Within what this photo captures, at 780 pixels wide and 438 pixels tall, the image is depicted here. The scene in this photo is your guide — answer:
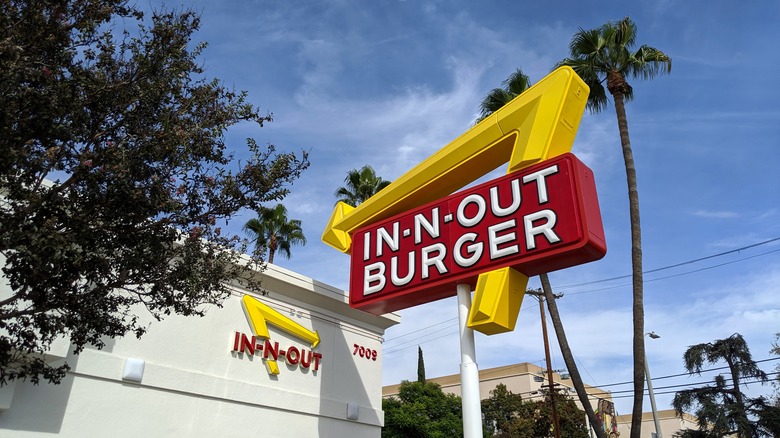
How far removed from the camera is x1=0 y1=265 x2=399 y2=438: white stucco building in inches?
487

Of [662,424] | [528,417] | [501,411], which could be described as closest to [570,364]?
[528,417]

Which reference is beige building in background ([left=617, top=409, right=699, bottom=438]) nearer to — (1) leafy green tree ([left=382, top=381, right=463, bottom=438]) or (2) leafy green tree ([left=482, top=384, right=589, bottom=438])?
(2) leafy green tree ([left=482, top=384, right=589, bottom=438])

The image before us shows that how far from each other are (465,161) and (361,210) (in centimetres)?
350

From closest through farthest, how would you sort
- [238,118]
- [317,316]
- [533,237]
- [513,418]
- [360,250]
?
[238,118]
[533,237]
[360,250]
[317,316]
[513,418]

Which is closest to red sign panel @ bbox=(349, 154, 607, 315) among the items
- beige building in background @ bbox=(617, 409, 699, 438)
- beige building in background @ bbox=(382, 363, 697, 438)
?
beige building in background @ bbox=(382, 363, 697, 438)

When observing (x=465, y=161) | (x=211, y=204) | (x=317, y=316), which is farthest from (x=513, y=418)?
(x=211, y=204)

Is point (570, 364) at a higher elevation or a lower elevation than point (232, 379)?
higher

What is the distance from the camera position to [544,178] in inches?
472

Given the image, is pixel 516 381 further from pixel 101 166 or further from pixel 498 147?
pixel 101 166

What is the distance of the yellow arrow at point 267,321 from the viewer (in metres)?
15.8

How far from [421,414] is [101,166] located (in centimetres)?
3271

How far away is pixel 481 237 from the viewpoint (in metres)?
12.6

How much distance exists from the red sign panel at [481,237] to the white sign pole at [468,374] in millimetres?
439

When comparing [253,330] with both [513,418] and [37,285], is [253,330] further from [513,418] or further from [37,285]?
[513,418]
